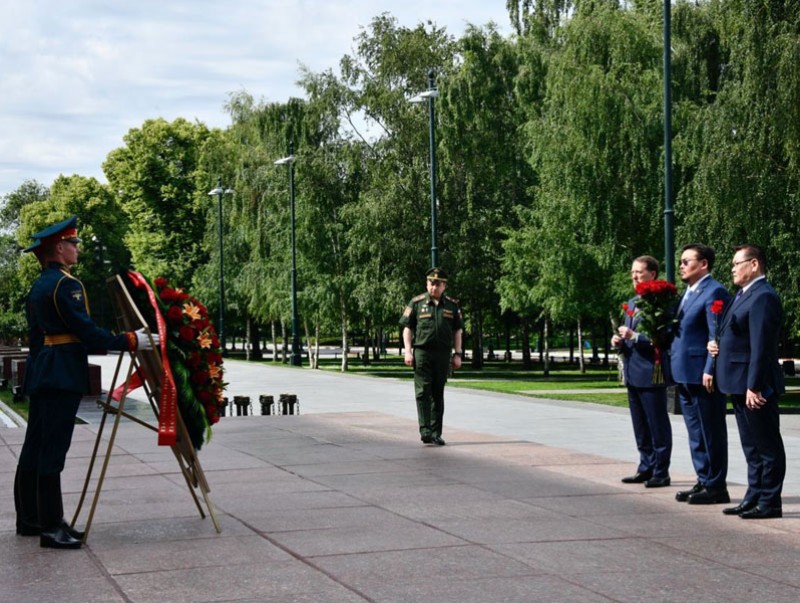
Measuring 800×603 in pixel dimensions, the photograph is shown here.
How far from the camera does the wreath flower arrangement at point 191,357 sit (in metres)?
7.99

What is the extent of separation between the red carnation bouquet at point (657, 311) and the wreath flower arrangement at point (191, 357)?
3397mm

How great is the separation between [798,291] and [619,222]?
846cm

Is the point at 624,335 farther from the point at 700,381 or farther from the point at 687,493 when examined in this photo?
the point at 687,493

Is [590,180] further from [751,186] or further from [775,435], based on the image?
[775,435]

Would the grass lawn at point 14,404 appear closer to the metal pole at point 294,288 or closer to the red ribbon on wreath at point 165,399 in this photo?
the red ribbon on wreath at point 165,399

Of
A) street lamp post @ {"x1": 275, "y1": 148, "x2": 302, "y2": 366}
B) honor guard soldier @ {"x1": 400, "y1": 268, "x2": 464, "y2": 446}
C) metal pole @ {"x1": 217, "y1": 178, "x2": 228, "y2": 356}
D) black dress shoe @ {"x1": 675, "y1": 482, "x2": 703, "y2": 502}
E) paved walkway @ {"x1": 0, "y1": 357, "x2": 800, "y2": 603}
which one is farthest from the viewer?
metal pole @ {"x1": 217, "y1": 178, "x2": 228, "y2": 356}

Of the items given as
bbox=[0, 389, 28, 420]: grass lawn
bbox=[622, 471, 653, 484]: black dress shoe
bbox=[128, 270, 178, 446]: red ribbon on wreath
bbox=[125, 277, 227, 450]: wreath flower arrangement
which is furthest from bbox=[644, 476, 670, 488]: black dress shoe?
bbox=[0, 389, 28, 420]: grass lawn

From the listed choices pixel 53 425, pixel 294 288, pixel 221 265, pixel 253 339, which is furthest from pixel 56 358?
pixel 253 339

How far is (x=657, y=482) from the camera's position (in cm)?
1009

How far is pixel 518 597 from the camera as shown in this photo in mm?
6098

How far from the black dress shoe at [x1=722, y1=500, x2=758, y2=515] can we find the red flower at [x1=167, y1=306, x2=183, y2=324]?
3980 millimetres

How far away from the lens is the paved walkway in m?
6.37

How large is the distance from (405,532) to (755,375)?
8.32 feet

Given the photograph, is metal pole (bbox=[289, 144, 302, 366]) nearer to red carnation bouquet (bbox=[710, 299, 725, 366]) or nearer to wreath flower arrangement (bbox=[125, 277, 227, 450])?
red carnation bouquet (bbox=[710, 299, 725, 366])
